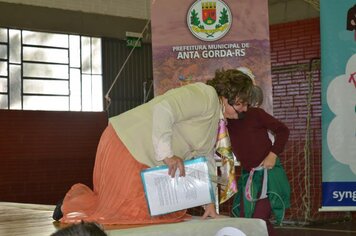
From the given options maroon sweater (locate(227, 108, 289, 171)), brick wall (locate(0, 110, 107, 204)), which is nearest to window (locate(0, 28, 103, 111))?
brick wall (locate(0, 110, 107, 204))

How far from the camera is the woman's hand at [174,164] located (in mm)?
2754

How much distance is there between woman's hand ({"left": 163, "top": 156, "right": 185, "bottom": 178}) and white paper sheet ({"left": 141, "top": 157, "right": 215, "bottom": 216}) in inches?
1.9

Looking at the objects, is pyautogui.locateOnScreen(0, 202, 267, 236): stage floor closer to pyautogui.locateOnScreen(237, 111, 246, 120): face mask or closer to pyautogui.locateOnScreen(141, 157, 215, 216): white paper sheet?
pyautogui.locateOnScreen(141, 157, 215, 216): white paper sheet

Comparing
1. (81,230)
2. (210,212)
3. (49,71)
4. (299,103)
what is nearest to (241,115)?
(210,212)

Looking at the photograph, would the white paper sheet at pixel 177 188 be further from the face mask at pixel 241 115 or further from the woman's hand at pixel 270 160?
the woman's hand at pixel 270 160

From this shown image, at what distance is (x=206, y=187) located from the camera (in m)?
2.94

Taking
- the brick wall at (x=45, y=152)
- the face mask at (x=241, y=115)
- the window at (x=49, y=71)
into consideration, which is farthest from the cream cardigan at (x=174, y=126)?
the window at (x=49, y=71)

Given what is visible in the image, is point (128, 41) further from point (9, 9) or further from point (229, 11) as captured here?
point (229, 11)

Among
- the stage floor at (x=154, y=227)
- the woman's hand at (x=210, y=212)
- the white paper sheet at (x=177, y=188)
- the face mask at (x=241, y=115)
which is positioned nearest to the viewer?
the stage floor at (x=154, y=227)

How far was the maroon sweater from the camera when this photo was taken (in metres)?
3.54

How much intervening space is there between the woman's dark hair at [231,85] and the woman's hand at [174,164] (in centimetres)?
43

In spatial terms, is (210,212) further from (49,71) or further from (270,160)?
(49,71)

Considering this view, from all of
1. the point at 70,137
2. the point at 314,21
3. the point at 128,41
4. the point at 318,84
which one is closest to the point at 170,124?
the point at 318,84

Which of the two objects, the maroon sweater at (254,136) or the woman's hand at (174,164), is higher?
the maroon sweater at (254,136)
